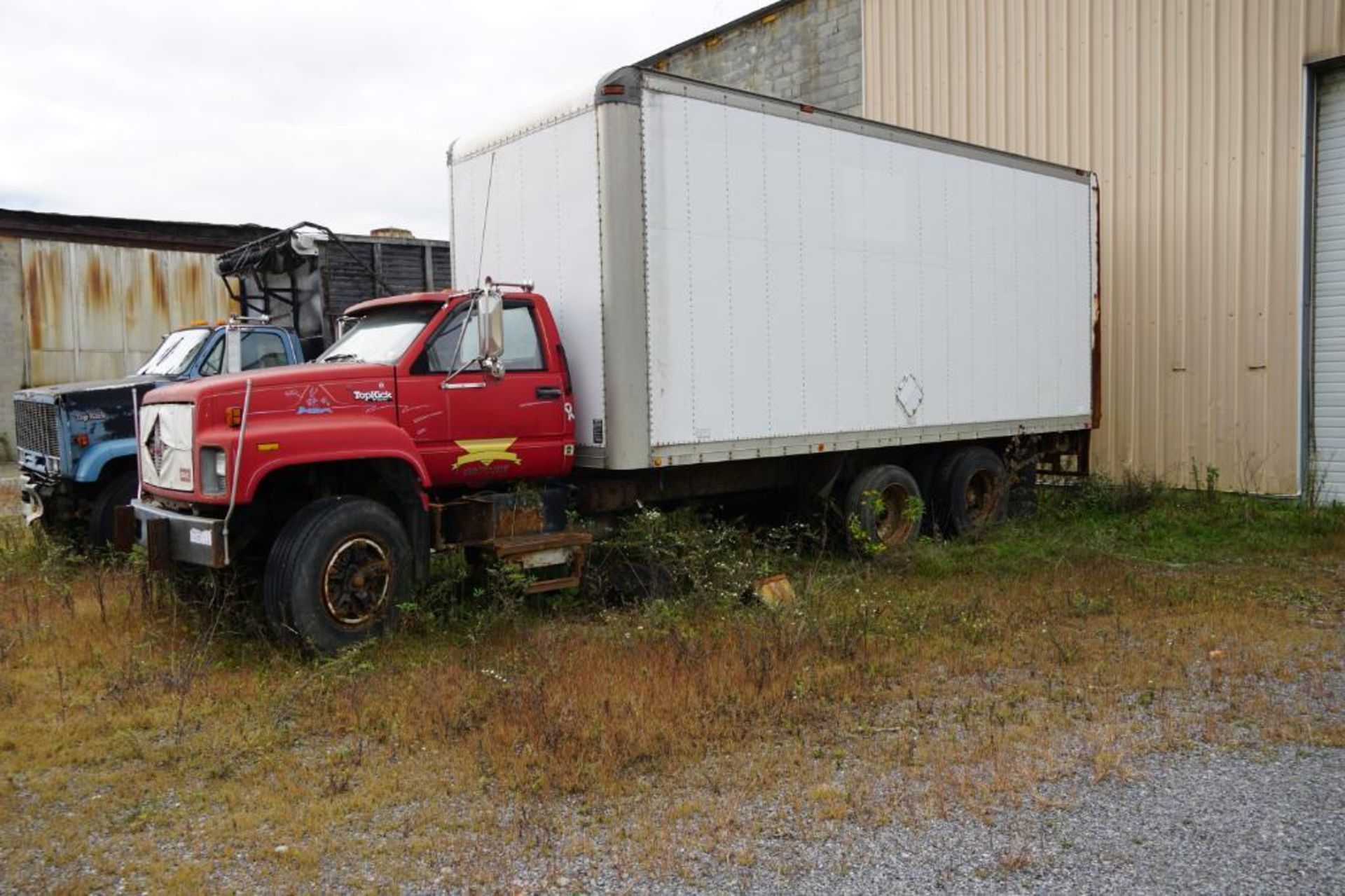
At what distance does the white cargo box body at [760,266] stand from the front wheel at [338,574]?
1803 millimetres

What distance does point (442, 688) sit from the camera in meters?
6.03

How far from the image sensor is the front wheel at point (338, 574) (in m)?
6.61

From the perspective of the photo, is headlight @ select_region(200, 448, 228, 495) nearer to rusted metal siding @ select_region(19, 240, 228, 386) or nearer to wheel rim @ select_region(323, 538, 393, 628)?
wheel rim @ select_region(323, 538, 393, 628)

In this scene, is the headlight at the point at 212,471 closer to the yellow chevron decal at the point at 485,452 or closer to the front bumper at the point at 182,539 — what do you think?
the front bumper at the point at 182,539

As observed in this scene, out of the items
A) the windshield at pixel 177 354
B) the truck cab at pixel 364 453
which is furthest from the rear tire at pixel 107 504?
the truck cab at pixel 364 453

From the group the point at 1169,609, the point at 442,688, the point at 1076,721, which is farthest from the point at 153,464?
the point at 1169,609

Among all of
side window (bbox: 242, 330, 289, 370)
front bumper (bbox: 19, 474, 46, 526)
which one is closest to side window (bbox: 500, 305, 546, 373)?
side window (bbox: 242, 330, 289, 370)

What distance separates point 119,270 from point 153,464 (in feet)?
53.7

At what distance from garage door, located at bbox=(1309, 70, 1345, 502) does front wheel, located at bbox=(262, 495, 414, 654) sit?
10.6 meters

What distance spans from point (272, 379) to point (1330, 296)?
1149cm

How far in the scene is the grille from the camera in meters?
9.86

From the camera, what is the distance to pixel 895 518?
10.6 meters

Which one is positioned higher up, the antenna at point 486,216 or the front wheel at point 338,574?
the antenna at point 486,216

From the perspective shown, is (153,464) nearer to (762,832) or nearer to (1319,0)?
(762,832)
